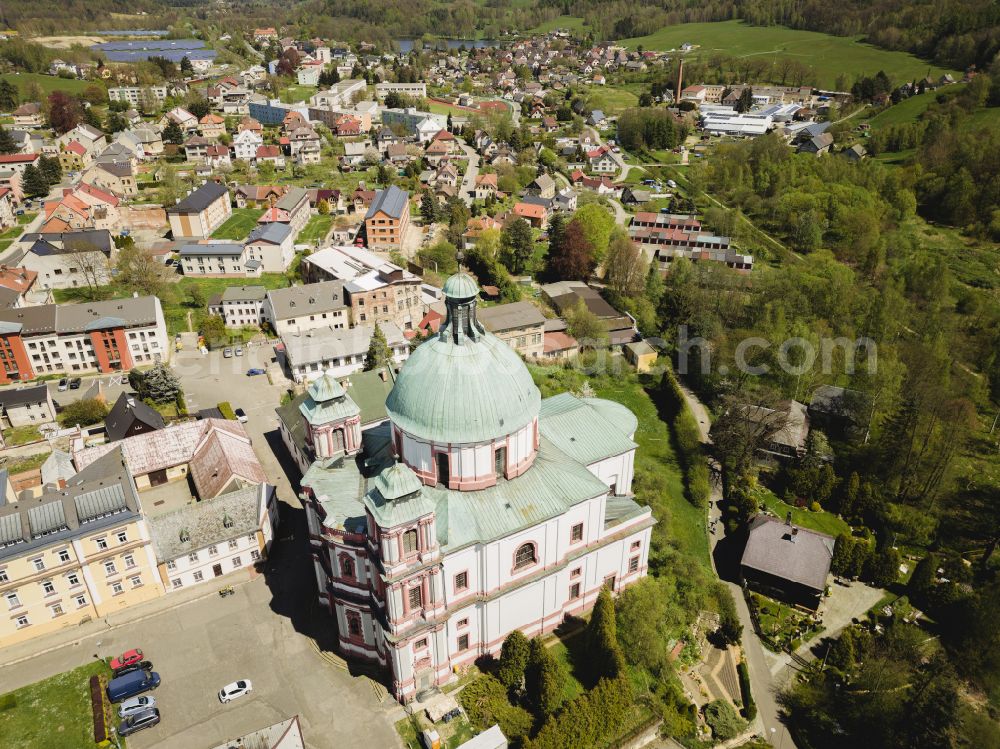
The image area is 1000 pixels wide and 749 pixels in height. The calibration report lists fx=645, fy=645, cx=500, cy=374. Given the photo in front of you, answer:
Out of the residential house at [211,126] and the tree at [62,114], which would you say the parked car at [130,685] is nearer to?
the residential house at [211,126]

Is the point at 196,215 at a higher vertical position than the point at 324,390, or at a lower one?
lower

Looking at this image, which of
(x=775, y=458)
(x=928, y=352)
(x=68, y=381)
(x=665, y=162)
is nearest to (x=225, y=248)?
(x=68, y=381)

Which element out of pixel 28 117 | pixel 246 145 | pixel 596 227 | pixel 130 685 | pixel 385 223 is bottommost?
pixel 130 685

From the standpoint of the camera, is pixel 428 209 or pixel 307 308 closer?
pixel 307 308

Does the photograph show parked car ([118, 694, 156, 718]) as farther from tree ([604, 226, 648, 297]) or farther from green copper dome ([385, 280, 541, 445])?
tree ([604, 226, 648, 297])

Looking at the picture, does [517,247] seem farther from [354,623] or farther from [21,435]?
[354,623]

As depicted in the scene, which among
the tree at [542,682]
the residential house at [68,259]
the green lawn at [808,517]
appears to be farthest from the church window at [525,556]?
the residential house at [68,259]

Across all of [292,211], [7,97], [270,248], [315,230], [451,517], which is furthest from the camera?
[7,97]

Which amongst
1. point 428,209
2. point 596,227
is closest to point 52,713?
point 596,227
